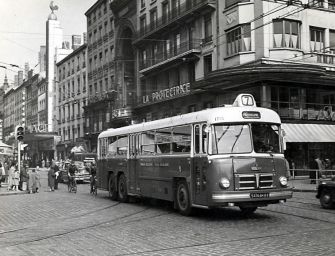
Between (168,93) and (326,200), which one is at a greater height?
(168,93)

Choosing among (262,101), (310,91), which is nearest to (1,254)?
(262,101)

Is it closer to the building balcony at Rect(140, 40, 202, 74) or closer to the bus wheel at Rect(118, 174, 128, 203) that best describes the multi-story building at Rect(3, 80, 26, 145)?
the building balcony at Rect(140, 40, 202, 74)

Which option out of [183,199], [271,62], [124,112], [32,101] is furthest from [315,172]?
[32,101]

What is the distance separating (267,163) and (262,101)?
17.4m

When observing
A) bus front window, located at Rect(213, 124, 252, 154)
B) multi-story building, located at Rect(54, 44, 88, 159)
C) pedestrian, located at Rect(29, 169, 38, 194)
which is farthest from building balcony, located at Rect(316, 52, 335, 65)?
multi-story building, located at Rect(54, 44, 88, 159)

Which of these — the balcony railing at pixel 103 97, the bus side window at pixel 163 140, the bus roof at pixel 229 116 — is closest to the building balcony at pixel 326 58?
the bus side window at pixel 163 140

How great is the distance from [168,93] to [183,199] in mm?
25967

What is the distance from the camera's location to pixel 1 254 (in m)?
8.29

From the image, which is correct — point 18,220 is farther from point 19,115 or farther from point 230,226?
point 19,115

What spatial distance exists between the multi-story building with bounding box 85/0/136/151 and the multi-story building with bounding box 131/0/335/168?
12843mm

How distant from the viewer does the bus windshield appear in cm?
1216

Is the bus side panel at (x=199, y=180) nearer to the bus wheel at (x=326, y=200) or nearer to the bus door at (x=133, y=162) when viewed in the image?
the bus door at (x=133, y=162)

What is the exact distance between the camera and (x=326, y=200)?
1459 centimetres

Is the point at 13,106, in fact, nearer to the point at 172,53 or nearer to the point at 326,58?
the point at 172,53
